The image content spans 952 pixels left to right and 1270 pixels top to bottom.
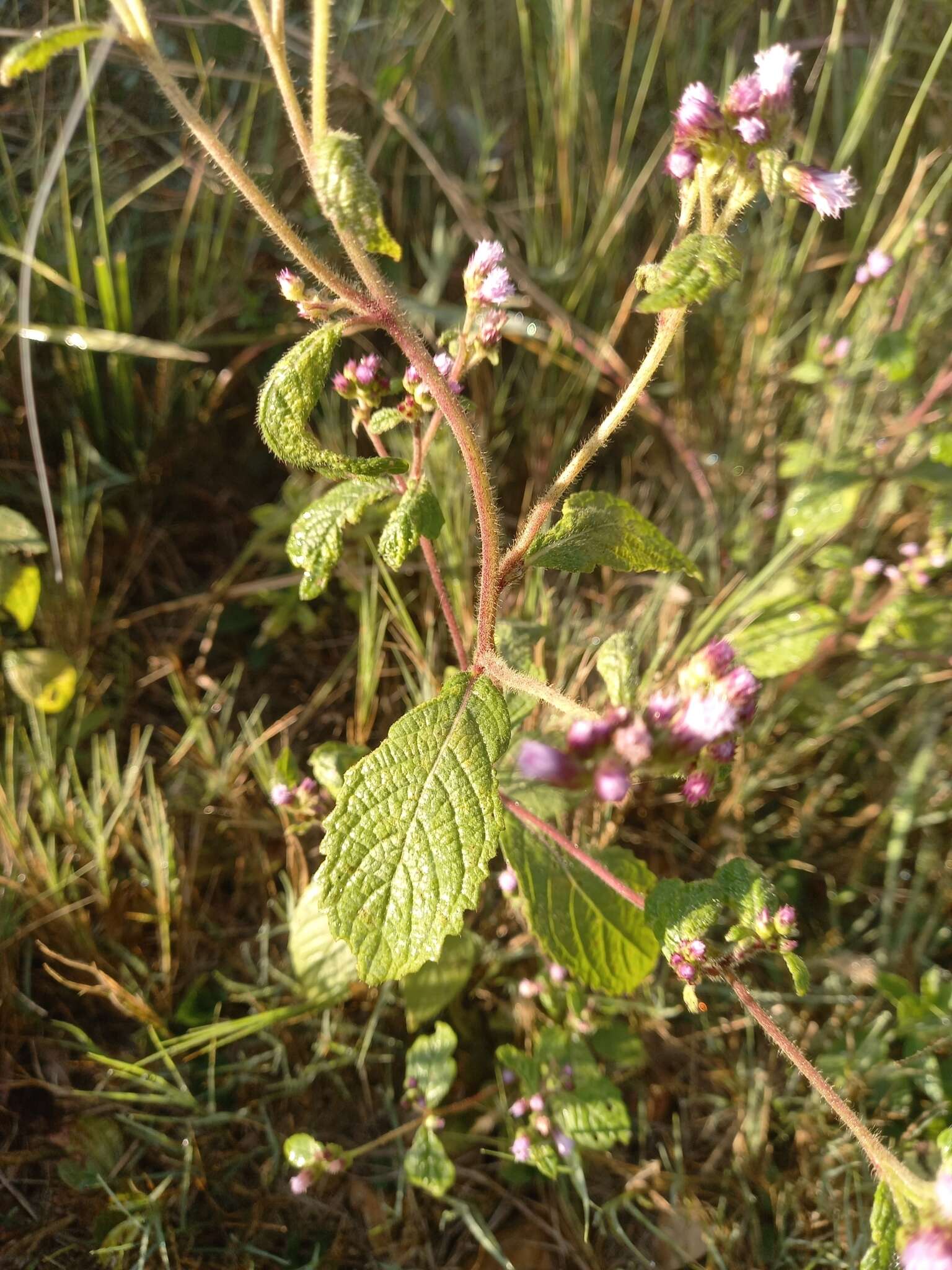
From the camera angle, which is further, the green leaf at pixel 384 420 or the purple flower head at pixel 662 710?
the green leaf at pixel 384 420

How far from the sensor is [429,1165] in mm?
1293

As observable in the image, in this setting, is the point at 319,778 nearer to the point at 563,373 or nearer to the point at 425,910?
the point at 425,910

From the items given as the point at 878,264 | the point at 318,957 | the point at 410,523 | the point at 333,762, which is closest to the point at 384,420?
the point at 410,523

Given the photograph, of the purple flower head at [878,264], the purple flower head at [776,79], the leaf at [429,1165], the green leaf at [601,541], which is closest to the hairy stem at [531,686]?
the green leaf at [601,541]

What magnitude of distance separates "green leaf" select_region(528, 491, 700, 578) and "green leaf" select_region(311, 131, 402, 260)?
371 mm

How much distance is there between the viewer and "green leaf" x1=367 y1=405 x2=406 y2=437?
110cm

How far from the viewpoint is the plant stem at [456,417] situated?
901 millimetres

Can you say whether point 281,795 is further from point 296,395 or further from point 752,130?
point 752,130

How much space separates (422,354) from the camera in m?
0.92

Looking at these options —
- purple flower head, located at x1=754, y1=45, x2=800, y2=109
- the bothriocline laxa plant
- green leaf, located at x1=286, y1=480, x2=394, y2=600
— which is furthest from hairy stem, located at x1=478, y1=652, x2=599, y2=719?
purple flower head, located at x1=754, y1=45, x2=800, y2=109

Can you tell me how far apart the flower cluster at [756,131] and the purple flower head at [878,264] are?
93cm

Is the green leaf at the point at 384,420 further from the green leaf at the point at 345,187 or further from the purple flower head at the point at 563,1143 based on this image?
the purple flower head at the point at 563,1143

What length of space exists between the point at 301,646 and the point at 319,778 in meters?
0.63

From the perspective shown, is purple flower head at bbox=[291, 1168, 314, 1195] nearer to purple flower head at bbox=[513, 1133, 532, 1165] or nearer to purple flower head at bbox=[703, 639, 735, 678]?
purple flower head at bbox=[513, 1133, 532, 1165]
